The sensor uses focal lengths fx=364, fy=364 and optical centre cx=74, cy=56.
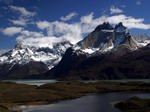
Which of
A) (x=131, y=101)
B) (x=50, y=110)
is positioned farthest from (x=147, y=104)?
(x=50, y=110)

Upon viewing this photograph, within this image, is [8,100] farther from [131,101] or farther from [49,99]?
[131,101]

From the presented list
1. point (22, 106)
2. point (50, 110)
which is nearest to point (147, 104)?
point (50, 110)

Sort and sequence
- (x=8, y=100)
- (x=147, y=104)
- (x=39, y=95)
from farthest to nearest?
(x=39, y=95) → (x=8, y=100) → (x=147, y=104)

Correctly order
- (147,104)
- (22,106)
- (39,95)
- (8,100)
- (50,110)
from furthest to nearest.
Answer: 1. (39,95)
2. (8,100)
3. (22,106)
4. (50,110)
5. (147,104)

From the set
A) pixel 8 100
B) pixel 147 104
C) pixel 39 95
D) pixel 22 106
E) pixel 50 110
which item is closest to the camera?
pixel 147 104

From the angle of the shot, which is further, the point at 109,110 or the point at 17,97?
the point at 17,97

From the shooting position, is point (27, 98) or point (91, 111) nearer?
point (91, 111)

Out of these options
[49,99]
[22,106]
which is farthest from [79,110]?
[49,99]

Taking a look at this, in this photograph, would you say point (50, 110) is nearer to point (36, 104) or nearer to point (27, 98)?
point (36, 104)
